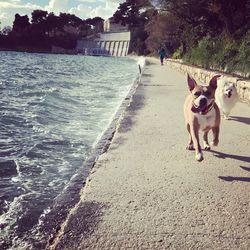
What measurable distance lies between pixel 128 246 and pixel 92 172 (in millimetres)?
1847

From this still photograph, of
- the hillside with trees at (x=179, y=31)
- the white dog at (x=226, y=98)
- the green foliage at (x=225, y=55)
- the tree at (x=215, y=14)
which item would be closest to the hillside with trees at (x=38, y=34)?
the hillside with trees at (x=179, y=31)

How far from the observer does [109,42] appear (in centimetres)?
12825

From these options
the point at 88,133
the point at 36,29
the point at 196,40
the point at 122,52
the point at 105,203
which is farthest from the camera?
the point at 36,29

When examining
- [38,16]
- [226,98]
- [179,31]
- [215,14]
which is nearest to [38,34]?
[38,16]

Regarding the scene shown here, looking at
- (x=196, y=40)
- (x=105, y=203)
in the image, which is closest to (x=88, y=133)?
(x=105, y=203)

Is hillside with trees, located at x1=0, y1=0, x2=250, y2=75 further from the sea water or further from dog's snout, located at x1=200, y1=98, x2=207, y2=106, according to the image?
dog's snout, located at x1=200, y1=98, x2=207, y2=106

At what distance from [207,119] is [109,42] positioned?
12659cm

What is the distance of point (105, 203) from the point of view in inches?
149

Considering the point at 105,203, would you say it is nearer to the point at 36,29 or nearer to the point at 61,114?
the point at 61,114

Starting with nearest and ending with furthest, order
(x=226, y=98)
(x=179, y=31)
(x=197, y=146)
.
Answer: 1. (x=197, y=146)
2. (x=226, y=98)
3. (x=179, y=31)

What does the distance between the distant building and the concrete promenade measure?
111m

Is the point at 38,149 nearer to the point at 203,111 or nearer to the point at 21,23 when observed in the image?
the point at 203,111

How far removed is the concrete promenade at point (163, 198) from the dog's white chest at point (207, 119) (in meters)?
0.51

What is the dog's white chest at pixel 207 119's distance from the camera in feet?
15.6
